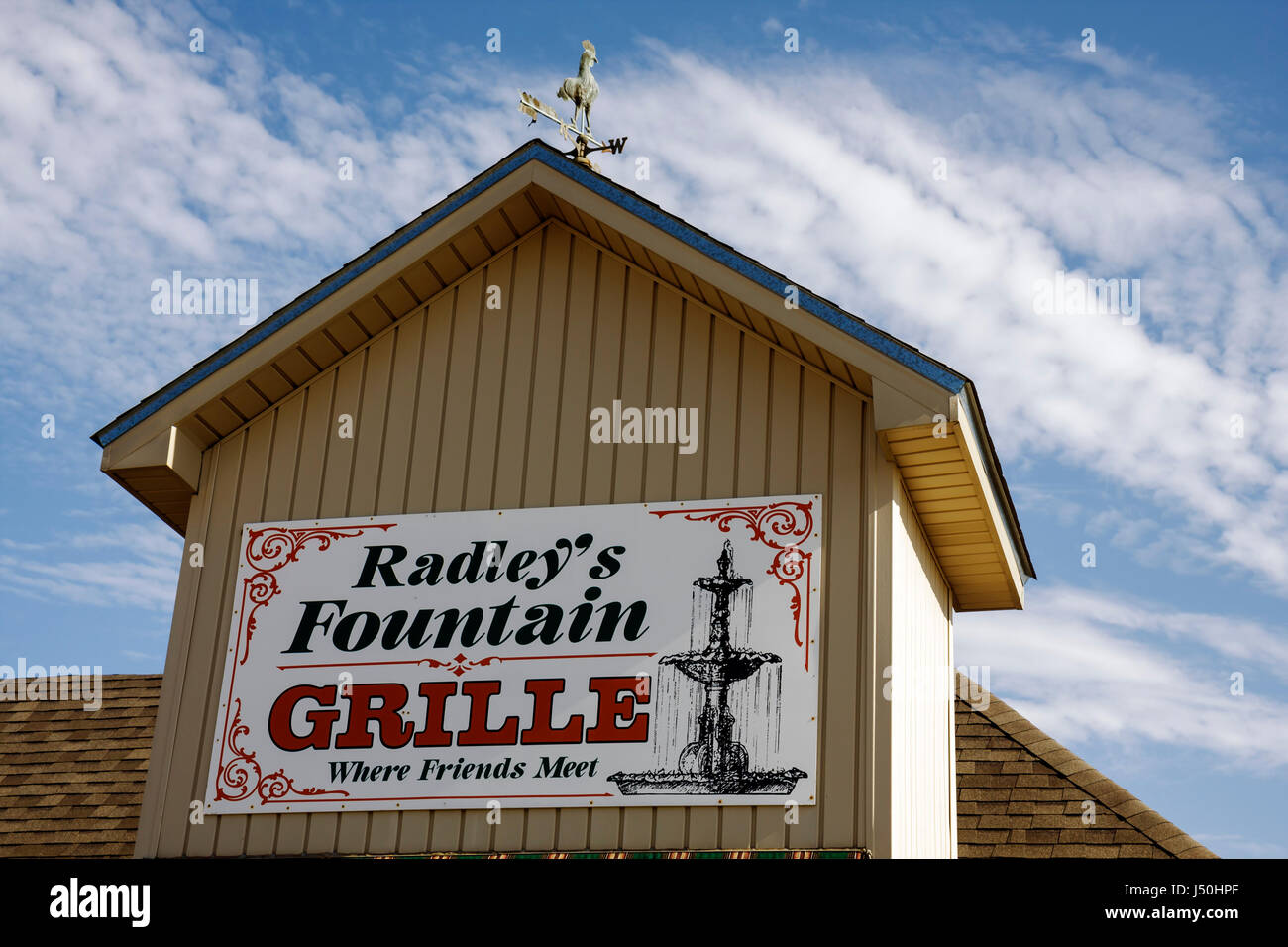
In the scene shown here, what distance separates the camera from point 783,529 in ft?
35.1

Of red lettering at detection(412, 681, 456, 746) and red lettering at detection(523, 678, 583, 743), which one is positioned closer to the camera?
red lettering at detection(523, 678, 583, 743)

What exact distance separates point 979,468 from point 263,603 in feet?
17.4

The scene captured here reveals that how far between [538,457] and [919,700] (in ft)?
11.0

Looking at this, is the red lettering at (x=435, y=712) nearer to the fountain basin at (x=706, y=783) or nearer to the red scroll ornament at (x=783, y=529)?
the fountain basin at (x=706, y=783)

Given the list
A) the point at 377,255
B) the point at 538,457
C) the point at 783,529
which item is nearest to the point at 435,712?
the point at 538,457

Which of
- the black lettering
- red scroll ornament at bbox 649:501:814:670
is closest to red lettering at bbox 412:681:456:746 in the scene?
the black lettering

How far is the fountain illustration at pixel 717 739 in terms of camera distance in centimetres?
1012

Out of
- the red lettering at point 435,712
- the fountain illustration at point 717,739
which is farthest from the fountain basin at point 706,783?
the red lettering at point 435,712

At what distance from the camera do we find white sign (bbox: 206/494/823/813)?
10.3 meters

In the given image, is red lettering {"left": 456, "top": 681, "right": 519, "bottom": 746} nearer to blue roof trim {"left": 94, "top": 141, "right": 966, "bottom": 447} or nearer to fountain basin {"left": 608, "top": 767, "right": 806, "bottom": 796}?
fountain basin {"left": 608, "top": 767, "right": 806, "bottom": 796}

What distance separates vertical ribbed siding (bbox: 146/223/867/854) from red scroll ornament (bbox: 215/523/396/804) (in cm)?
15

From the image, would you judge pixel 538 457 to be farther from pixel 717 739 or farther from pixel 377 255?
pixel 717 739
